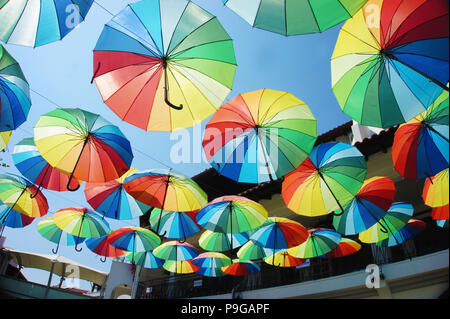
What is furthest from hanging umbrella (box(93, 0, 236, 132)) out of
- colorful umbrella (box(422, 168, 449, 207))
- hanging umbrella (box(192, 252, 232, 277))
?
hanging umbrella (box(192, 252, 232, 277))

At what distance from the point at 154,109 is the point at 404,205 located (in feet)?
19.4

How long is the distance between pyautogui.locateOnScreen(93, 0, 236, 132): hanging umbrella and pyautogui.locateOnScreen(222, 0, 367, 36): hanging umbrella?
0.70m

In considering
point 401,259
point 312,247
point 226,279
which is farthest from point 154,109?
point 226,279

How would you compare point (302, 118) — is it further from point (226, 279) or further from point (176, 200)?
point (226, 279)

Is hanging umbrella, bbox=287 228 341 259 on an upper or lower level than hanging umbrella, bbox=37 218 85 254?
lower

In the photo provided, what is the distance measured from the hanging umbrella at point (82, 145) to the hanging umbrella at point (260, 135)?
1734 millimetres

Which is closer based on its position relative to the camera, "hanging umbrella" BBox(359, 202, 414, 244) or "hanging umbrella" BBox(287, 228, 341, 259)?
"hanging umbrella" BBox(359, 202, 414, 244)

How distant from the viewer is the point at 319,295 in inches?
409

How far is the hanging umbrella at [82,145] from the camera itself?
5.21 m

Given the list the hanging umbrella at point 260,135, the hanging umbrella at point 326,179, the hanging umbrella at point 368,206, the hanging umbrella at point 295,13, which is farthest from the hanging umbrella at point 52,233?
the hanging umbrella at point 295,13

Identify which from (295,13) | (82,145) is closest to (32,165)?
(82,145)

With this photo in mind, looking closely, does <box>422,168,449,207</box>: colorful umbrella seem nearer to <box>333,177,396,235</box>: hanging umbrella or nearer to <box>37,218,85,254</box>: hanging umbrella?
<box>333,177,396,235</box>: hanging umbrella

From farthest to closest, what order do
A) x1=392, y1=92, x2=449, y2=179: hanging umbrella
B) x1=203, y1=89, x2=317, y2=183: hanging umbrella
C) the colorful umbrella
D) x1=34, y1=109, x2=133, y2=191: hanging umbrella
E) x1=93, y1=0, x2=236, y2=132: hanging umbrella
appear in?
x1=34, y1=109, x2=133, y2=191: hanging umbrella → the colorful umbrella → x1=203, y1=89, x2=317, y2=183: hanging umbrella → x1=392, y1=92, x2=449, y2=179: hanging umbrella → x1=93, y1=0, x2=236, y2=132: hanging umbrella

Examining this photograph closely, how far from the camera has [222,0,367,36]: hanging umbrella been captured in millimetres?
3174
